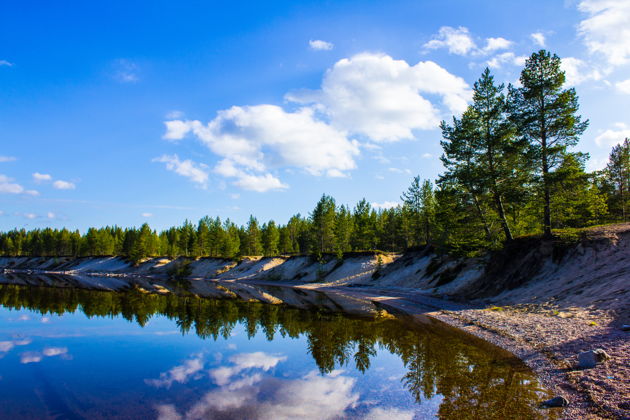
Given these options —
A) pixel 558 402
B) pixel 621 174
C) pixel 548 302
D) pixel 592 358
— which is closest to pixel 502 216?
pixel 548 302

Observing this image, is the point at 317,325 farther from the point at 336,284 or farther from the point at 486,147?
the point at 336,284

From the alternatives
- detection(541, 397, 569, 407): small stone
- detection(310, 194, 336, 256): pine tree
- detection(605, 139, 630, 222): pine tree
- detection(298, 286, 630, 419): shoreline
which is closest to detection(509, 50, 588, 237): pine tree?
detection(298, 286, 630, 419): shoreline

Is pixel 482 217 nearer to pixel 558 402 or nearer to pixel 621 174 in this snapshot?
pixel 558 402

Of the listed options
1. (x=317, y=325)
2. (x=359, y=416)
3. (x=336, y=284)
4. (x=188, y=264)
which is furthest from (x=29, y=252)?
(x=359, y=416)

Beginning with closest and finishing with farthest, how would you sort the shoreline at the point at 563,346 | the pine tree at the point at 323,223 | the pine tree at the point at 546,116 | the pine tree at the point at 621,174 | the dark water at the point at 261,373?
the shoreline at the point at 563,346 → the dark water at the point at 261,373 → the pine tree at the point at 546,116 → the pine tree at the point at 621,174 → the pine tree at the point at 323,223

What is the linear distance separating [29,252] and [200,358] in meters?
199

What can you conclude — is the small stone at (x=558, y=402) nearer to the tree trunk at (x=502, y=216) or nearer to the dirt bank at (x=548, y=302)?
the dirt bank at (x=548, y=302)

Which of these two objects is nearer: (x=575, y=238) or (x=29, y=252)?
(x=575, y=238)

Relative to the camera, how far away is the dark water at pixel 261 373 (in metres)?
9.67

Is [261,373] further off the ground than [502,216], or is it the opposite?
[502,216]

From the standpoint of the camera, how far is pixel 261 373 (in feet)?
43.5

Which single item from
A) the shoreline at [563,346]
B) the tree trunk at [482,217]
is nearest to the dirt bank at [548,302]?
the shoreline at [563,346]

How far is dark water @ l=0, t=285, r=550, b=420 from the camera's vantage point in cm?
967

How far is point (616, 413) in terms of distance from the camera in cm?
806
